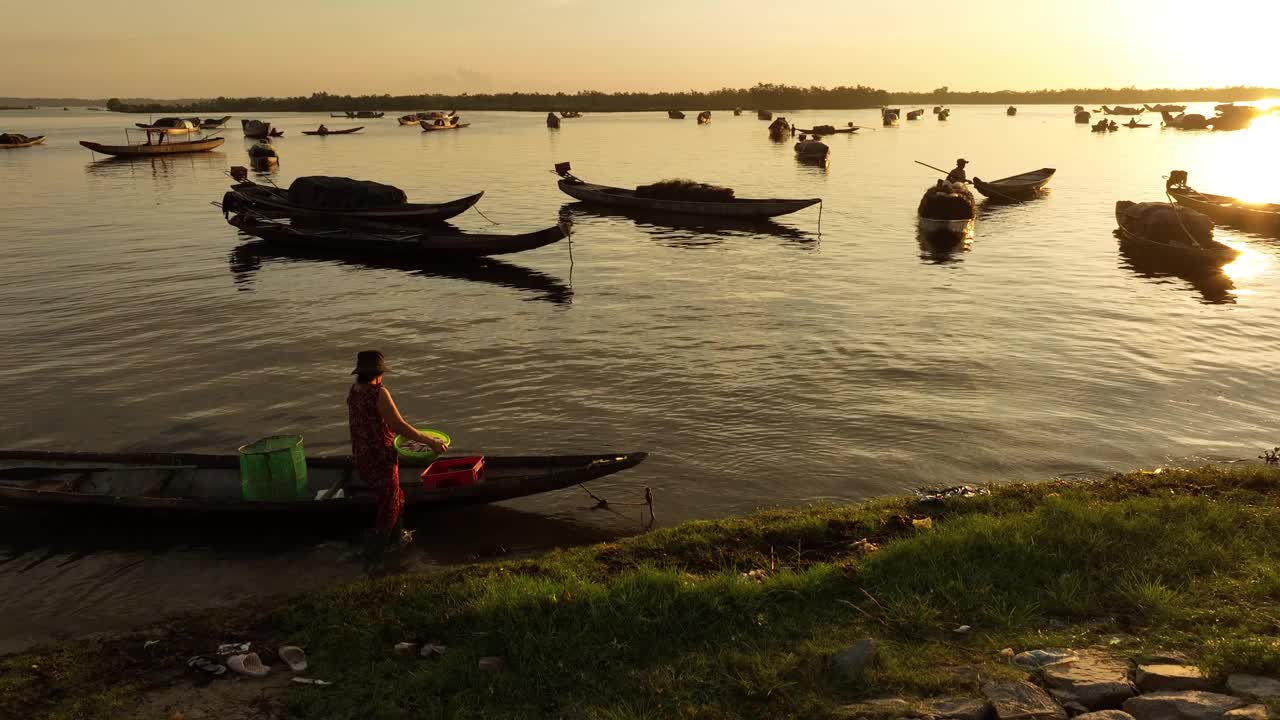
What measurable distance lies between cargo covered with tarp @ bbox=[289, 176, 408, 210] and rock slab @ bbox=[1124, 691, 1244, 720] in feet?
95.8

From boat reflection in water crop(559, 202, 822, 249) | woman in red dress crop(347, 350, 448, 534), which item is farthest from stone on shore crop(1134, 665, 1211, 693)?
boat reflection in water crop(559, 202, 822, 249)

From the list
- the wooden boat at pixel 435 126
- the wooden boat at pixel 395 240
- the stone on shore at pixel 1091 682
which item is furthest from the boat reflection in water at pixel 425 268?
the wooden boat at pixel 435 126

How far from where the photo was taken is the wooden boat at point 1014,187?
134ft

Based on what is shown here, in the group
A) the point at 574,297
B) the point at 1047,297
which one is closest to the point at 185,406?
the point at 574,297

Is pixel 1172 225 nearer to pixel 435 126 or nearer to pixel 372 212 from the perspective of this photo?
pixel 372 212

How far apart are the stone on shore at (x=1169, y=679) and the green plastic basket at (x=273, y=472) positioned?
8.12 m

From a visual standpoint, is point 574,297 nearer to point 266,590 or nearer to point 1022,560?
point 266,590

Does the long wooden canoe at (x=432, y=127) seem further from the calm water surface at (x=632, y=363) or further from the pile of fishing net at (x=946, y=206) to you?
the pile of fishing net at (x=946, y=206)

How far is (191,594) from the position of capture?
26.5 feet

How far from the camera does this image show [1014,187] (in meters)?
41.5

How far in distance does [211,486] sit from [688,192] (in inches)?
1105

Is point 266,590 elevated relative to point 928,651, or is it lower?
lower

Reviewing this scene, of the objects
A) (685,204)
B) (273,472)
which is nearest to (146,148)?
(685,204)

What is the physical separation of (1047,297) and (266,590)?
2018 centimetres
